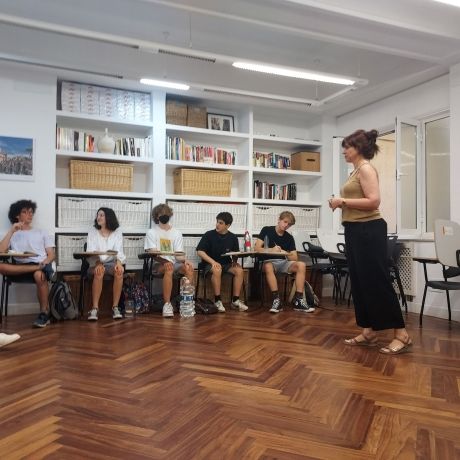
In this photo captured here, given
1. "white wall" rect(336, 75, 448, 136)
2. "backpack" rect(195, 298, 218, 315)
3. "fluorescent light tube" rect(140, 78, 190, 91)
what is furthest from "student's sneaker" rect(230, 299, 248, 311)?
"white wall" rect(336, 75, 448, 136)

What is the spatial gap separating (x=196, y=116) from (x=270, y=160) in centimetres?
124

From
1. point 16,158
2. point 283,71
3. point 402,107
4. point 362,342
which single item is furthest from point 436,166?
point 16,158

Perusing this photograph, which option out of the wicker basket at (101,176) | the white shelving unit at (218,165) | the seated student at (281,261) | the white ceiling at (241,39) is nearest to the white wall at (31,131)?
the white shelving unit at (218,165)

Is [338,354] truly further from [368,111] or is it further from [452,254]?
[368,111]

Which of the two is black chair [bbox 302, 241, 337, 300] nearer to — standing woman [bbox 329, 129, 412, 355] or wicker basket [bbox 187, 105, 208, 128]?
wicker basket [bbox 187, 105, 208, 128]

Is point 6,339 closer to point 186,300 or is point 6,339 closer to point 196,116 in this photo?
point 186,300

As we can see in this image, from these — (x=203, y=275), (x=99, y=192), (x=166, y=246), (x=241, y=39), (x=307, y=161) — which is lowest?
(x=203, y=275)

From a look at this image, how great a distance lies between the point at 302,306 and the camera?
4.77m

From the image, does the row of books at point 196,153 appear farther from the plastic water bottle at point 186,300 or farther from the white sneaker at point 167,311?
the white sneaker at point 167,311

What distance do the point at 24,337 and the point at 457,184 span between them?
13.9 ft

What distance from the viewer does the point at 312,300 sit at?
5145 mm

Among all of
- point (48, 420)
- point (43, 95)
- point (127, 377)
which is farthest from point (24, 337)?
point (43, 95)

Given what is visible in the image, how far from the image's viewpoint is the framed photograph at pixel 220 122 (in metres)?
5.82

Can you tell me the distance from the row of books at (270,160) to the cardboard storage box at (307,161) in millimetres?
152
